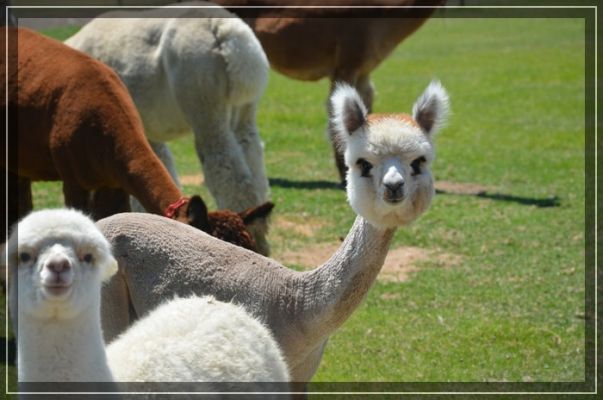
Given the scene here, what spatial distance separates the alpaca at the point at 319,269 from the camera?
4.33m

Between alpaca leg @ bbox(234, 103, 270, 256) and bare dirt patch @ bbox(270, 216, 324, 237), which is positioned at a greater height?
alpaca leg @ bbox(234, 103, 270, 256)

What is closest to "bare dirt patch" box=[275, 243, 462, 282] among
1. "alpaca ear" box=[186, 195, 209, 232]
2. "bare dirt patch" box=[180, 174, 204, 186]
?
"bare dirt patch" box=[180, 174, 204, 186]

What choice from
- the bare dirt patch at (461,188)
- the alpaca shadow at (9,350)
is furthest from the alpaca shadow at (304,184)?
the alpaca shadow at (9,350)

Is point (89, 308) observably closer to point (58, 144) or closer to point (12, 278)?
point (12, 278)

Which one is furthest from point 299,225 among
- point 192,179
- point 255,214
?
point 255,214

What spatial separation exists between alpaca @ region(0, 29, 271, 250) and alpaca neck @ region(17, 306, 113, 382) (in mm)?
2582

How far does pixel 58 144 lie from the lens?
6.69m

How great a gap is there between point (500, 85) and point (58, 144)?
1523 centimetres

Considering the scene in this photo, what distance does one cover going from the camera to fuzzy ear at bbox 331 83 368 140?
450 centimetres

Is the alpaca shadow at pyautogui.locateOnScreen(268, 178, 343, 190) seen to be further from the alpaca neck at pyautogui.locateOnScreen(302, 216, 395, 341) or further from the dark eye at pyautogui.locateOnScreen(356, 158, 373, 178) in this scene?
the dark eye at pyautogui.locateOnScreen(356, 158, 373, 178)

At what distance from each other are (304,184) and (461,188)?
1757 millimetres

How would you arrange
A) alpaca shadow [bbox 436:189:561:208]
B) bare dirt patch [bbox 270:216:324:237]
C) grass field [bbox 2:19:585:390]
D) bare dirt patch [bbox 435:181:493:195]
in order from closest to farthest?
grass field [bbox 2:19:585:390]
bare dirt patch [bbox 270:216:324:237]
alpaca shadow [bbox 436:189:561:208]
bare dirt patch [bbox 435:181:493:195]

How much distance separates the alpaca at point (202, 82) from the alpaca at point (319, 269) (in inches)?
131

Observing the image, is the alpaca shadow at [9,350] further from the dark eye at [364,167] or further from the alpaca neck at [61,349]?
the alpaca neck at [61,349]
